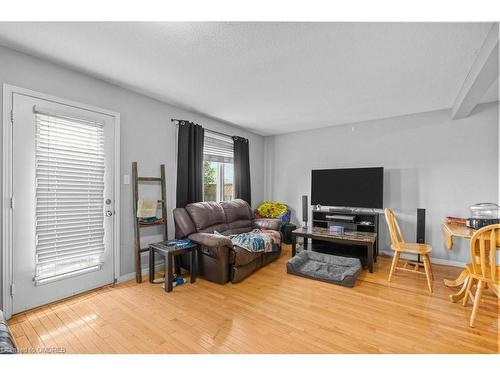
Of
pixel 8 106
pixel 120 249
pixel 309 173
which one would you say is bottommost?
pixel 120 249

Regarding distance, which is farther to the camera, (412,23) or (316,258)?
(316,258)

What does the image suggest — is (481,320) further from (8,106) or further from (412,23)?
(8,106)

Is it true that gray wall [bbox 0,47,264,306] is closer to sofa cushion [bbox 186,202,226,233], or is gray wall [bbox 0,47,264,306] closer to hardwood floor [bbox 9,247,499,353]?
sofa cushion [bbox 186,202,226,233]

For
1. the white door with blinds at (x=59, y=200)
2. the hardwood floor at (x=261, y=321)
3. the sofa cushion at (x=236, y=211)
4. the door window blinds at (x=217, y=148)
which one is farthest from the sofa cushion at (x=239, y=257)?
the door window blinds at (x=217, y=148)

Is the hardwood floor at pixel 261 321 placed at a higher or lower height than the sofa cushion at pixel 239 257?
lower

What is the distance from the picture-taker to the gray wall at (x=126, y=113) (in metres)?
2.18

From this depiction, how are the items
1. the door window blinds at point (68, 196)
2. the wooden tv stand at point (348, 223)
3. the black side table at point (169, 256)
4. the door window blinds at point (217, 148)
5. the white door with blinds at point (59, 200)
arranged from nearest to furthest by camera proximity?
the white door with blinds at point (59, 200), the door window blinds at point (68, 196), the black side table at point (169, 256), the wooden tv stand at point (348, 223), the door window blinds at point (217, 148)

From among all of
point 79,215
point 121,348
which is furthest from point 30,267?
point 121,348

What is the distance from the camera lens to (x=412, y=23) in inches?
67.0

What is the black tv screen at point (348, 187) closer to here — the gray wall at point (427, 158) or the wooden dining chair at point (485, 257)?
the gray wall at point (427, 158)

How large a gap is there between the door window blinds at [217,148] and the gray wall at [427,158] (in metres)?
1.69

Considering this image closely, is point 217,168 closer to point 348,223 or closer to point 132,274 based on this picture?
point 132,274

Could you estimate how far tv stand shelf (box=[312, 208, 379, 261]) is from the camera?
3.84 meters
